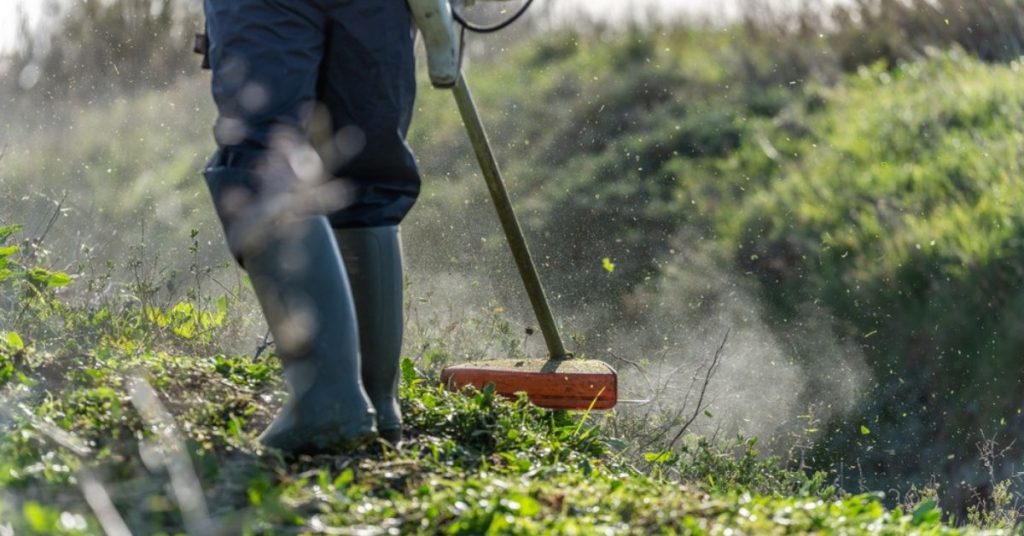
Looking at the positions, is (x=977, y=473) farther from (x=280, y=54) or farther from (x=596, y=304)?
(x=280, y=54)

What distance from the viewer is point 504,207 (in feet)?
14.5

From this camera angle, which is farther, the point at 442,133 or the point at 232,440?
the point at 442,133

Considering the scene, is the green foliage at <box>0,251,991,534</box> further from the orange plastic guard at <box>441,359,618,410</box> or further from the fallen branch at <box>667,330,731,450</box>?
the fallen branch at <box>667,330,731,450</box>

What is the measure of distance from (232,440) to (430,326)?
285 cm

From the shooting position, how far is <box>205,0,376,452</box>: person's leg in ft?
10.3

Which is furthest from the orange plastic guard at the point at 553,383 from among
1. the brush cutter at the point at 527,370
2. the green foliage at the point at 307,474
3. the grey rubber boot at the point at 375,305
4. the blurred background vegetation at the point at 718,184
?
the blurred background vegetation at the point at 718,184

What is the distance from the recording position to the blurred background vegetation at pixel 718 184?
630 centimetres

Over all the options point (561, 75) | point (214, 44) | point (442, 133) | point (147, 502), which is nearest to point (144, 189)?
point (442, 133)

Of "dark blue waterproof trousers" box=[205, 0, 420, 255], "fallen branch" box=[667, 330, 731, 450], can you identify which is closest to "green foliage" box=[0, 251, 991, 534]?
"dark blue waterproof trousers" box=[205, 0, 420, 255]

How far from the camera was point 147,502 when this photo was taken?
276 cm

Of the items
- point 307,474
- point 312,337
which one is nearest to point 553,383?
point 312,337

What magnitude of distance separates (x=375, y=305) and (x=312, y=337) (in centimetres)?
43

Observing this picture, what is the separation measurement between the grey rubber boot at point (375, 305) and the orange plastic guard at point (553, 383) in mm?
807

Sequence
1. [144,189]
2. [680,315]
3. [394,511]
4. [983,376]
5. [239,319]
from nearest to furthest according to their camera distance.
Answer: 1. [394,511]
2. [239,319]
3. [983,376]
4. [680,315]
5. [144,189]
